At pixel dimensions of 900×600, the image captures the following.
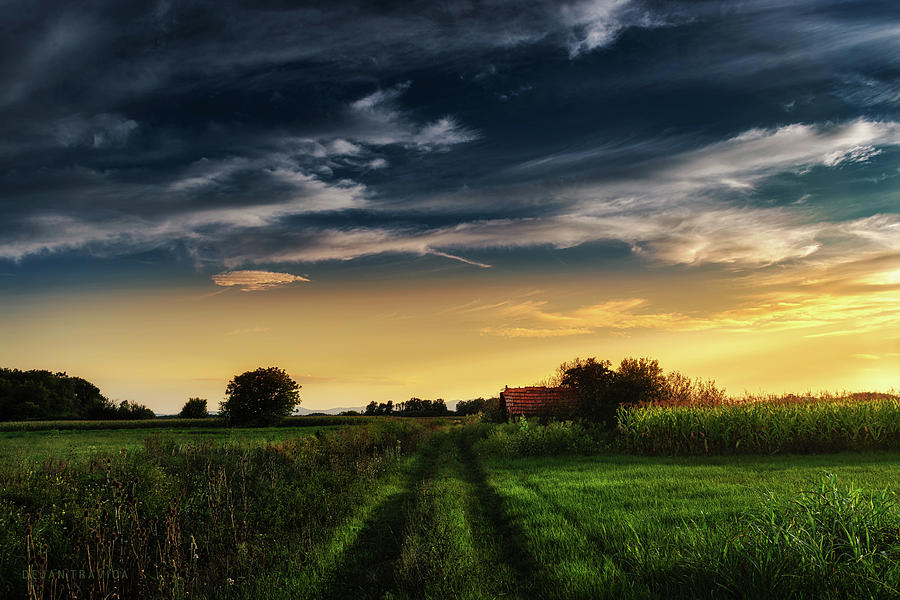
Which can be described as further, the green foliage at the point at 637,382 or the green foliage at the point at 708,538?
the green foliage at the point at 637,382

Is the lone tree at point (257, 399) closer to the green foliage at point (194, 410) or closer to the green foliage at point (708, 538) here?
the green foliage at point (194, 410)

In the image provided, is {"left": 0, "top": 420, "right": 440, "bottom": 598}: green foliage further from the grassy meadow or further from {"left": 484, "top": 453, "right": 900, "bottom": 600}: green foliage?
{"left": 484, "top": 453, "right": 900, "bottom": 600}: green foliage

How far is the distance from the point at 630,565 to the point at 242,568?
575 cm

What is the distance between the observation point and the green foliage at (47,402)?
78.4m

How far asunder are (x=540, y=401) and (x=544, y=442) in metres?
12.3

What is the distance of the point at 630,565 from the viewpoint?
693 cm

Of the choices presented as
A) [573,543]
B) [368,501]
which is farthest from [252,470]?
[573,543]

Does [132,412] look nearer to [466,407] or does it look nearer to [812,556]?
[466,407]

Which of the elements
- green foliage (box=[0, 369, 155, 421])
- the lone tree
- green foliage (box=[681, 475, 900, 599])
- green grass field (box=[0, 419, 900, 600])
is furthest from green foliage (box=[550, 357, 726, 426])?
green foliage (box=[0, 369, 155, 421])

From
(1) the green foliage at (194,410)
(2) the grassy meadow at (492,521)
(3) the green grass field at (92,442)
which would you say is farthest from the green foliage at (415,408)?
(2) the grassy meadow at (492,521)

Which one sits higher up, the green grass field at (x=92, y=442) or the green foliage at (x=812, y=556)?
the green foliage at (x=812, y=556)

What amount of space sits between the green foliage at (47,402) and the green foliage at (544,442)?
262 feet

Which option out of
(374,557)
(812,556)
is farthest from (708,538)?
(374,557)

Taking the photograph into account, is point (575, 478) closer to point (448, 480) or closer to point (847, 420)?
point (448, 480)
